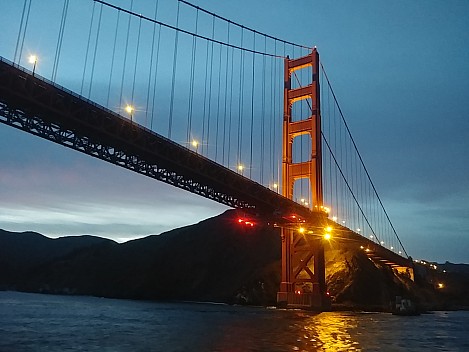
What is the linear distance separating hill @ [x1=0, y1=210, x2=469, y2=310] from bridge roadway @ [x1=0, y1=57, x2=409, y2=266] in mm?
8804

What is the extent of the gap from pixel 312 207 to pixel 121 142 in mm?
26473

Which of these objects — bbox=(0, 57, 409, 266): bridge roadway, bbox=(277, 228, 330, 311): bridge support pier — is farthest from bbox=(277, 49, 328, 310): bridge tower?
bbox=(0, 57, 409, 266): bridge roadway

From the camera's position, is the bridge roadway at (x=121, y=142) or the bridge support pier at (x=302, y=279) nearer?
the bridge roadway at (x=121, y=142)

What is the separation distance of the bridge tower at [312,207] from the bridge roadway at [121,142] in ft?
11.7

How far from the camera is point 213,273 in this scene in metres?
122

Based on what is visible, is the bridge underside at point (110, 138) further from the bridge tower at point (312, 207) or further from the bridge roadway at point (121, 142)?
the bridge tower at point (312, 207)

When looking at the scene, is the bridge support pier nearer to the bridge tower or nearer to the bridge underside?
the bridge tower

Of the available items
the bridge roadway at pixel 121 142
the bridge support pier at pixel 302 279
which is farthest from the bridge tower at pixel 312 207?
the bridge roadway at pixel 121 142

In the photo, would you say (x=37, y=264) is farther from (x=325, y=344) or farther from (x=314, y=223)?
(x=325, y=344)

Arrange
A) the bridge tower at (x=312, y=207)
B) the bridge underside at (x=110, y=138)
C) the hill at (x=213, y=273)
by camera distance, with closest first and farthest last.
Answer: the bridge underside at (x=110, y=138)
the bridge tower at (x=312, y=207)
the hill at (x=213, y=273)

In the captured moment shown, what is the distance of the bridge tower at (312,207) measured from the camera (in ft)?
188

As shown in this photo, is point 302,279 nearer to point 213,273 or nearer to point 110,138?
point 110,138

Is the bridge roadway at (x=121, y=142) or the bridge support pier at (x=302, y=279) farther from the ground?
the bridge roadway at (x=121, y=142)

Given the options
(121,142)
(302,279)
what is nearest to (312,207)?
(302,279)
